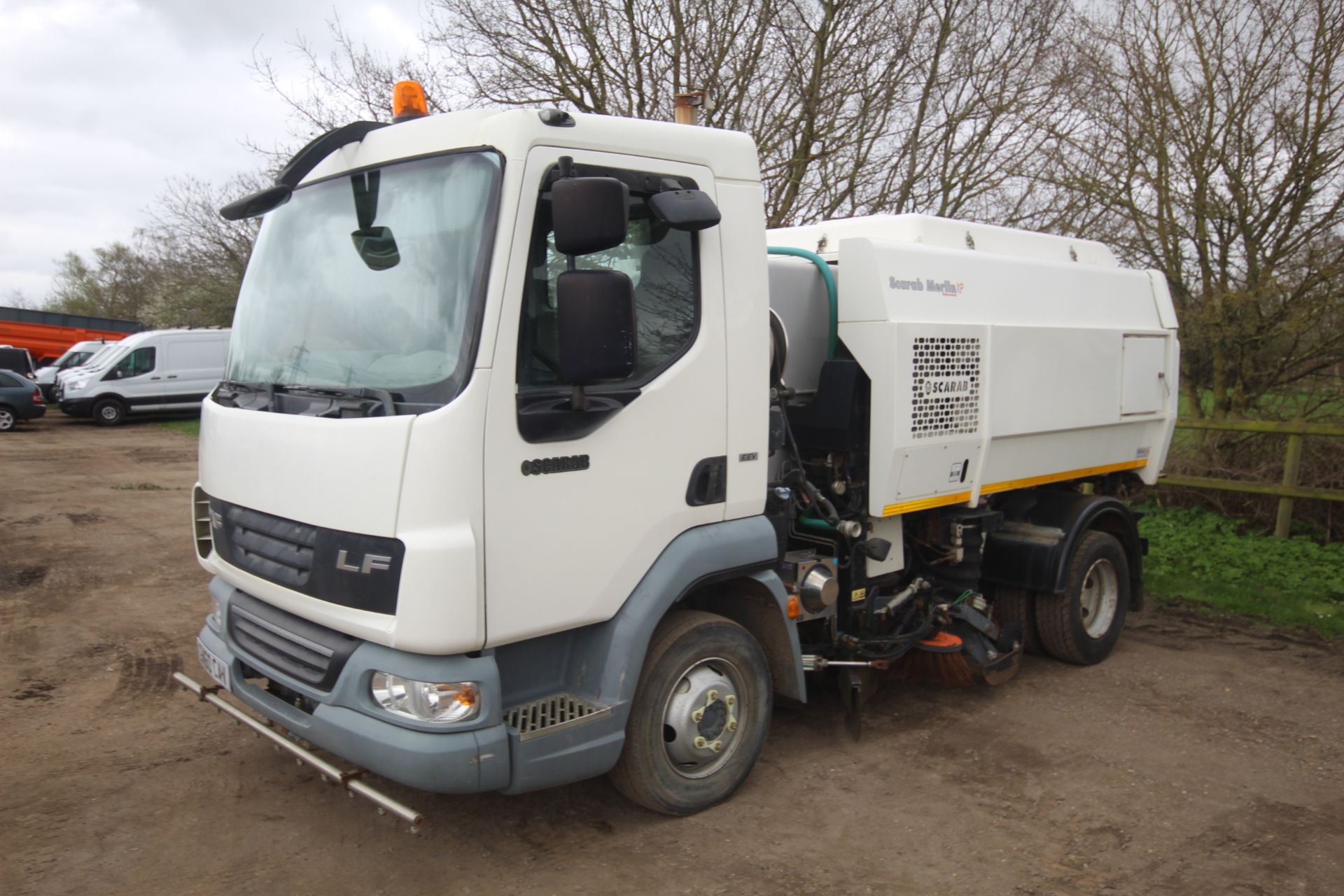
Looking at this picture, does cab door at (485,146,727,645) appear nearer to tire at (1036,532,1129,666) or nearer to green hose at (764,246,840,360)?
green hose at (764,246,840,360)

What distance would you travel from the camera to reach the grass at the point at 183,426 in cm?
2209

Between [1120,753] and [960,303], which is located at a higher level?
[960,303]

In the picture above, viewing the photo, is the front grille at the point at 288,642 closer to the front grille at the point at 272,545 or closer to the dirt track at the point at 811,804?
the front grille at the point at 272,545

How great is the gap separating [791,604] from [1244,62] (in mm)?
8595

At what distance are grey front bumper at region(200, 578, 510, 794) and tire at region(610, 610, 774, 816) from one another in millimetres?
637

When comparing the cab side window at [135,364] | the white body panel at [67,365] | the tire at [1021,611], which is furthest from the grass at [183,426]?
the tire at [1021,611]

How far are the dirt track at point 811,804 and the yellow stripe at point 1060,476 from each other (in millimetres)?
1161

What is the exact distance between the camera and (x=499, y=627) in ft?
10.7

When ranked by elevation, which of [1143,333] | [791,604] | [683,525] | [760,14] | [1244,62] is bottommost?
[791,604]

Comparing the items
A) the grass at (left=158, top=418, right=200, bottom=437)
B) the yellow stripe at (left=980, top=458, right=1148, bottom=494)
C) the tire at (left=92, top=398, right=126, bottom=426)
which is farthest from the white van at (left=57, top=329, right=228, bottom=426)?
the yellow stripe at (left=980, top=458, right=1148, bottom=494)

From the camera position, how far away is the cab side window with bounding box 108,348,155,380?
23.3 meters

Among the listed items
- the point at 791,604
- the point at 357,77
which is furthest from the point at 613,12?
the point at 791,604

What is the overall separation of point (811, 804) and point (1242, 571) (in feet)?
18.9

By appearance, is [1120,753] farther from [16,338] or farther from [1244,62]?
[16,338]
